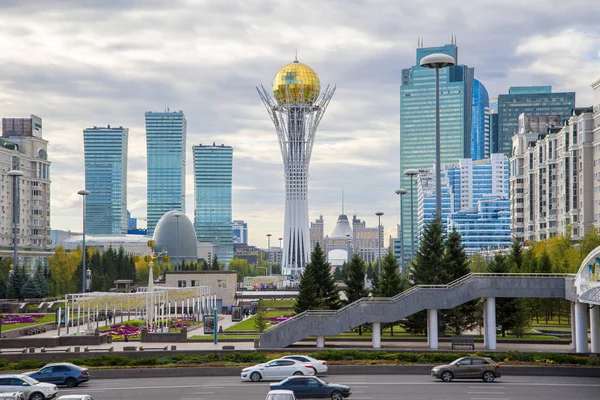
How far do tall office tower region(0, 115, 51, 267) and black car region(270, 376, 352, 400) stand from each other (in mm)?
118053

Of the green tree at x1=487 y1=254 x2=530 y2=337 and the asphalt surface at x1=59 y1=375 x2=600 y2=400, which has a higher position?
the green tree at x1=487 y1=254 x2=530 y2=337

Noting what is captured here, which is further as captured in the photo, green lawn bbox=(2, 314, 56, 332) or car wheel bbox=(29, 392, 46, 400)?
green lawn bbox=(2, 314, 56, 332)

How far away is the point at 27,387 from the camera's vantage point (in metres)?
38.0

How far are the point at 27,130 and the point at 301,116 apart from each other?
168 ft

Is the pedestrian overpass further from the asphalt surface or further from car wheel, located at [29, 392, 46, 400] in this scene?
car wheel, located at [29, 392, 46, 400]

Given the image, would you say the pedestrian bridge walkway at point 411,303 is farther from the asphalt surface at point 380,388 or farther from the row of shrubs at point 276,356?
the asphalt surface at point 380,388

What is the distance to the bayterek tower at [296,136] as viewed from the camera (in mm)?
172375

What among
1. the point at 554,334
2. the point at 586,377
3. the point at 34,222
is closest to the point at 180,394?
the point at 586,377

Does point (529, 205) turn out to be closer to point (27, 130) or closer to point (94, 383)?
point (27, 130)

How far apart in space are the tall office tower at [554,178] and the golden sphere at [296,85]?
40911 mm

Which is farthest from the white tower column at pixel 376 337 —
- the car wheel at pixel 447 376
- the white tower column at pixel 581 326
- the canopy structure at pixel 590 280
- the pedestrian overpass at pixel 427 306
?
the car wheel at pixel 447 376

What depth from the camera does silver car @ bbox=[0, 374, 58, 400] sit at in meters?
37.8

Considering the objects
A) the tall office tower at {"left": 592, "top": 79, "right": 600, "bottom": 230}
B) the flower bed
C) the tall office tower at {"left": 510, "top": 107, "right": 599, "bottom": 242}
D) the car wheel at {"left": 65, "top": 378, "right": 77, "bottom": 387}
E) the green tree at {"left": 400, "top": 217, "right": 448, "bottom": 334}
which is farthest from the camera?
the tall office tower at {"left": 510, "top": 107, "right": 599, "bottom": 242}

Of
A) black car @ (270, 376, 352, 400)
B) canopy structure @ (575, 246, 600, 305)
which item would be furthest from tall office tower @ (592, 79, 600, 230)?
black car @ (270, 376, 352, 400)
